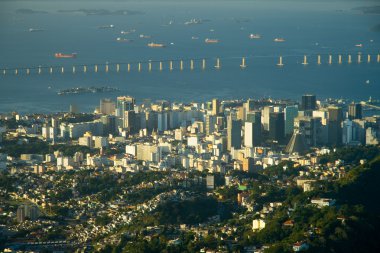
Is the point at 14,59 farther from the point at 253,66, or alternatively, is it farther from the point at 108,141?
the point at 108,141

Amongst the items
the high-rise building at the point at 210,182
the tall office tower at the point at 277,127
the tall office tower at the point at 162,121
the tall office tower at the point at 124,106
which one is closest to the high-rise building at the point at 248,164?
the high-rise building at the point at 210,182

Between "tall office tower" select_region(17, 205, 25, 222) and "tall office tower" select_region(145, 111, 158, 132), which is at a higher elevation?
"tall office tower" select_region(17, 205, 25, 222)

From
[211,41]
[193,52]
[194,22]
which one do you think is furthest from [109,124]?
[194,22]

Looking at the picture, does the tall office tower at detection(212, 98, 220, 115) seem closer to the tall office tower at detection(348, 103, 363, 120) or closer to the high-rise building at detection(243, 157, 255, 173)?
the tall office tower at detection(348, 103, 363, 120)

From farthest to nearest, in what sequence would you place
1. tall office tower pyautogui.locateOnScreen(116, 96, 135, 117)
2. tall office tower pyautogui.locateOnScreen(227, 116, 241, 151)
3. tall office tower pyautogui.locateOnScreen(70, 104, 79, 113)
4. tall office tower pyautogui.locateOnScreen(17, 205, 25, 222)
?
1. tall office tower pyautogui.locateOnScreen(70, 104, 79, 113)
2. tall office tower pyautogui.locateOnScreen(116, 96, 135, 117)
3. tall office tower pyautogui.locateOnScreen(227, 116, 241, 151)
4. tall office tower pyautogui.locateOnScreen(17, 205, 25, 222)

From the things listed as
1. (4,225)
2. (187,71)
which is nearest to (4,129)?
(4,225)

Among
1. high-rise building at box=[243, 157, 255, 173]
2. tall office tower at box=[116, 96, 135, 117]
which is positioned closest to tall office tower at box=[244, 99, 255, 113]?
tall office tower at box=[116, 96, 135, 117]

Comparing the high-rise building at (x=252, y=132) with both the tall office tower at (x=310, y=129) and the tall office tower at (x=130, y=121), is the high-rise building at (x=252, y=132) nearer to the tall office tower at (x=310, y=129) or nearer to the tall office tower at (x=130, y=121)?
the tall office tower at (x=310, y=129)

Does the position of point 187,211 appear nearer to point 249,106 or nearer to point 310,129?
point 310,129
